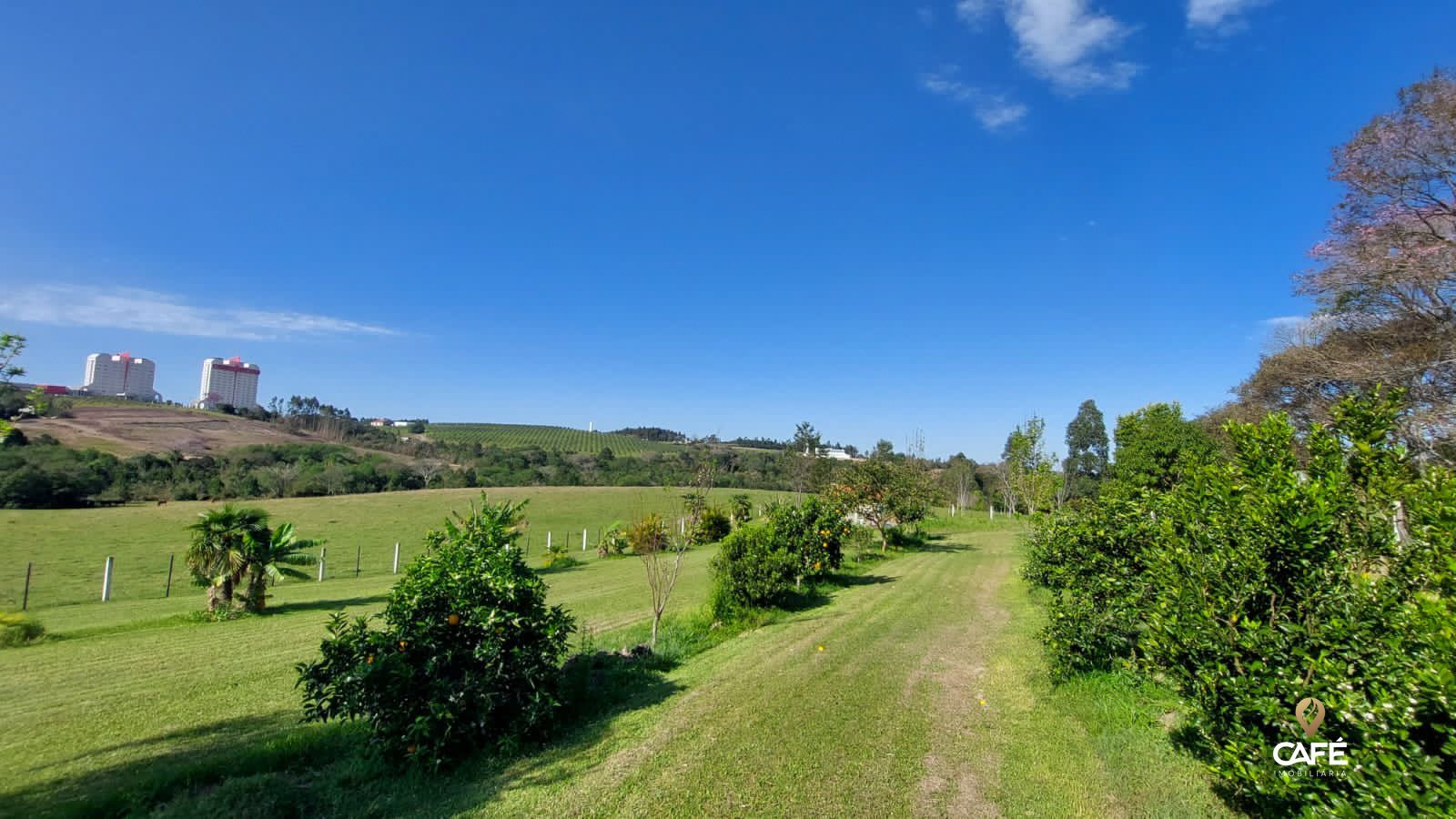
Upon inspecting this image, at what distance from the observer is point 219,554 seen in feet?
49.1

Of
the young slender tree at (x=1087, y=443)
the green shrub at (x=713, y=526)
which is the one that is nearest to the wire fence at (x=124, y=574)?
the green shrub at (x=713, y=526)

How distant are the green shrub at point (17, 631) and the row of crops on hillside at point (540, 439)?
78.4m

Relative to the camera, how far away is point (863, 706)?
21.0 feet

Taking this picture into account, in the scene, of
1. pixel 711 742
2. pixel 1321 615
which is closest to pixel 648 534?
pixel 711 742

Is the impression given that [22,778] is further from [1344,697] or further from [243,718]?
[1344,697]

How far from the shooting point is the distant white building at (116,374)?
279ft

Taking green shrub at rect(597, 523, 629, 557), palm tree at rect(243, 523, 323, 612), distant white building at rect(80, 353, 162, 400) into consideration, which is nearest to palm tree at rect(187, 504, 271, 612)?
palm tree at rect(243, 523, 323, 612)

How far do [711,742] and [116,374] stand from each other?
397 ft

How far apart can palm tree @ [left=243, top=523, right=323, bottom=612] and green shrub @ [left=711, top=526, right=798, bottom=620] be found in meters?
11.6

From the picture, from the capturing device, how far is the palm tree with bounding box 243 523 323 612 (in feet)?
50.0

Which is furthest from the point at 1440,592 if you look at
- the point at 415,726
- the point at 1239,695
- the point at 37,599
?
the point at 37,599

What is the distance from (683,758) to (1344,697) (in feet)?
14.4

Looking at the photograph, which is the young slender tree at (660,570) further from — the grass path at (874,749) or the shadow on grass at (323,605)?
the shadow on grass at (323,605)

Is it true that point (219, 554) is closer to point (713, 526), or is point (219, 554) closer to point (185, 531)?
point (185, 531)
